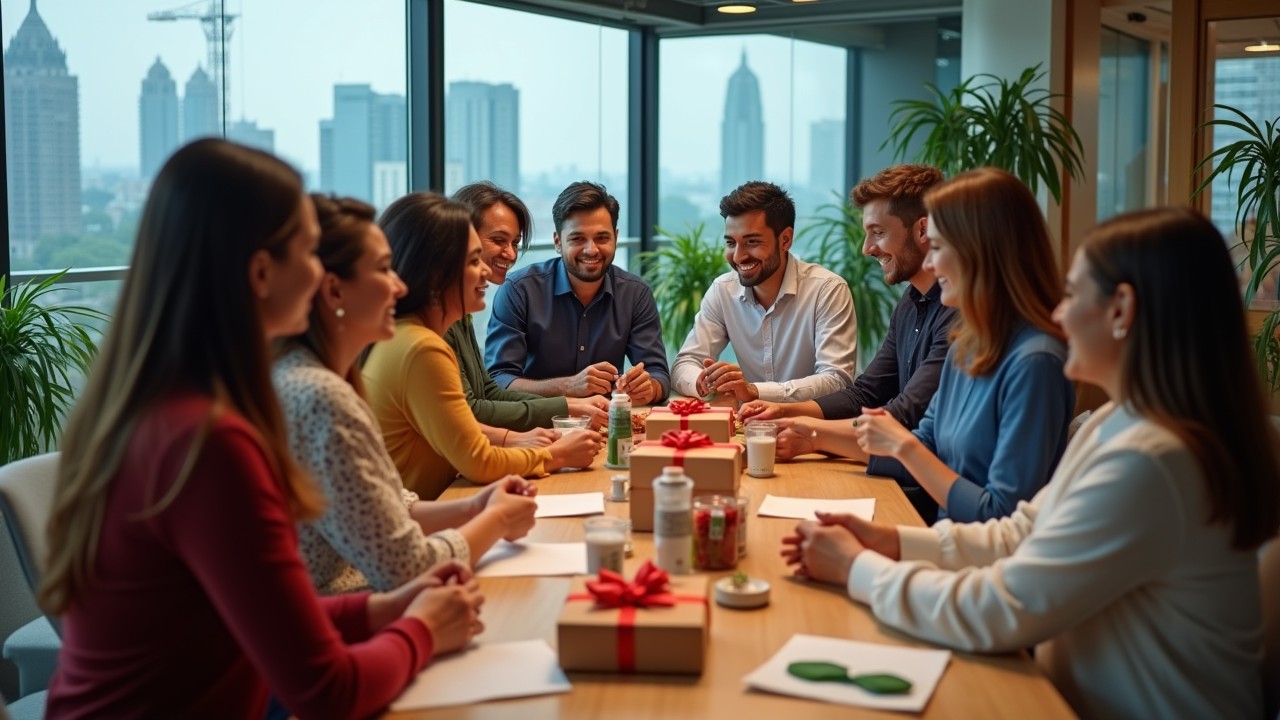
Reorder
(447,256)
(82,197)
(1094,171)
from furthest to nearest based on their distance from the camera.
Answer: (1094,171) < (82,197) < (447,256)

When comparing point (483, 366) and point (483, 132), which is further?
point (483, 132)

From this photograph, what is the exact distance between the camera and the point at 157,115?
443 cm

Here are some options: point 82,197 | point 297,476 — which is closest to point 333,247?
point 297,476

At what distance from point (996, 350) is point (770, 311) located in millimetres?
1857

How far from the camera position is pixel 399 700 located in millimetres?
1592

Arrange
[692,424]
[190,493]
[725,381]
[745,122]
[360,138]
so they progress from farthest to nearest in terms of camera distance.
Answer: [745,122] → [360,138] → [725,381] → [692,424] → [190,493]

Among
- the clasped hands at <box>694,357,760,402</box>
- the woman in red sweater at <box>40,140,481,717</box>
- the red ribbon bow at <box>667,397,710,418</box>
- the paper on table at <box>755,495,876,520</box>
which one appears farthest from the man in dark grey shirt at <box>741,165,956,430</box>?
the woman in red sweater at <box>40,140,481,717</box>

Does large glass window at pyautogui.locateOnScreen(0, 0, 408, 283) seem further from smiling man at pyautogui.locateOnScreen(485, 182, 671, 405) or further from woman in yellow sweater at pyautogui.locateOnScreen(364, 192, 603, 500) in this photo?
woman in yellow sweater at pyautogui.locateOnScreen(364, 192, 603, 500)

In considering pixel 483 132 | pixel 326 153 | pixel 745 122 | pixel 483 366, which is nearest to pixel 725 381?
pixel 483 366

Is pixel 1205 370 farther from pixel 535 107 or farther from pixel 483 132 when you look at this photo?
pixel 535 107

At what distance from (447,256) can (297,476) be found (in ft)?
4.08

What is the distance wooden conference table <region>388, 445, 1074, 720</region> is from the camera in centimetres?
156

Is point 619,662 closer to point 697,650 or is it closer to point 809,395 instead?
point 697,650

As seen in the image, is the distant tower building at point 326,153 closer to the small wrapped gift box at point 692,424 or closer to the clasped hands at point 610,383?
the clasped hands at point 610,383
